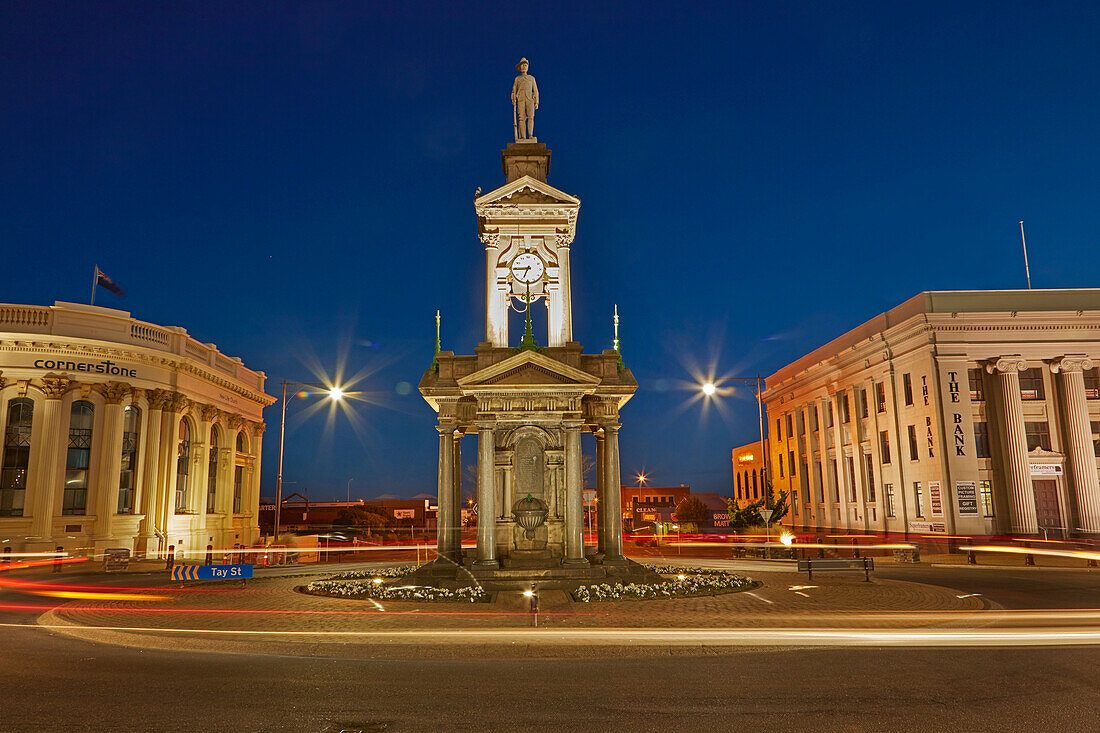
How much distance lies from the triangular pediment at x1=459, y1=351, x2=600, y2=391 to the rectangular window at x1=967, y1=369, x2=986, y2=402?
120ft

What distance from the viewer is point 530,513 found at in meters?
21.3

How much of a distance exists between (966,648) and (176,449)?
48.1 meters

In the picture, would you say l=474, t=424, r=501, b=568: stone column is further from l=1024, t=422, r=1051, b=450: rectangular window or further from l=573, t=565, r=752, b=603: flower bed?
l=1024, t=422, r=1051, b=450: rectangular window

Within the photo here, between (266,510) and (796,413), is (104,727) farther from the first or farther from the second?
(266,510)

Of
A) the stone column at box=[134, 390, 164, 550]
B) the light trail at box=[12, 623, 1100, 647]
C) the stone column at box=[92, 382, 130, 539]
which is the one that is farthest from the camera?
the stone column at box=[134, 390, 164, 550]

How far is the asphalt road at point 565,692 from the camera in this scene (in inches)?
322

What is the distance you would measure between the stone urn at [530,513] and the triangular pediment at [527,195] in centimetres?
983

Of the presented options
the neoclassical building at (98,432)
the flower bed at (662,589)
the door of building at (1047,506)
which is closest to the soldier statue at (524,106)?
the flower bed at (662,589)

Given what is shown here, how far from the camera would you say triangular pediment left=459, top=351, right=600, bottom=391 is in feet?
68.3

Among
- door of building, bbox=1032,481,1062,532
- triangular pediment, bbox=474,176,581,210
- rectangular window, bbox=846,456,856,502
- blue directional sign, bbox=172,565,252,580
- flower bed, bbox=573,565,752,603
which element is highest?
triangular pediment, bbox=474,176,581,210

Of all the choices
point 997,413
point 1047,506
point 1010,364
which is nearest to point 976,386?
point 997,413

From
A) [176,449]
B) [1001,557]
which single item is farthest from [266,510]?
[1001,557]

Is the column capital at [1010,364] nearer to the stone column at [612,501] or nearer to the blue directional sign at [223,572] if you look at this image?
the stone column at [612,501]

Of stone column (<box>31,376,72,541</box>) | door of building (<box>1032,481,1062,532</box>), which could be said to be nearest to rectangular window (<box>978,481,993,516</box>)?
door of building (<box>1032,481,1062,532</box>)
